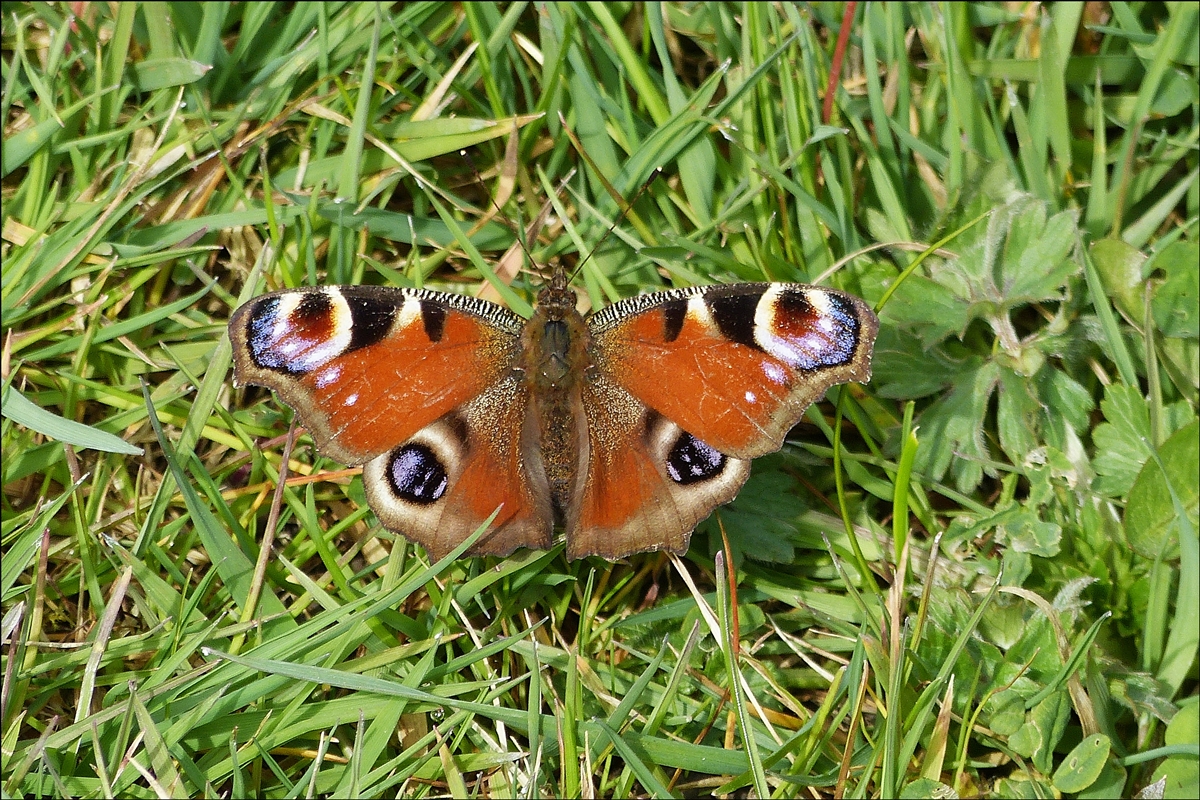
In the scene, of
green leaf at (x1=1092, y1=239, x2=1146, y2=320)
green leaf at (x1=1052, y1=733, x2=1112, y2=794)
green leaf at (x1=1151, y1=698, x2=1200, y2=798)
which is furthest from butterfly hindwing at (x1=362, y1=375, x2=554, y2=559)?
green leaf at (x1=1092, y1=239, x2=1146, y2=320)

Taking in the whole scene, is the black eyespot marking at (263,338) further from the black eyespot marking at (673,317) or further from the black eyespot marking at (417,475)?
the black eyespot marking at (673,317)

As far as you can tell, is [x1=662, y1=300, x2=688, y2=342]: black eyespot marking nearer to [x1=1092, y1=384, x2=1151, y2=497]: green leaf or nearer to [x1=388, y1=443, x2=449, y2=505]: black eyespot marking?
[x1=388, y1=443, x2=449, y2=505]: black eyespot marking

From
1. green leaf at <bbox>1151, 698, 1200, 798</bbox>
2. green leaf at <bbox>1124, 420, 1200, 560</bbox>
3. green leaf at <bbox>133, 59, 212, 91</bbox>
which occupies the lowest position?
green leaf at <bbox>1151, 698, 1200, 798</bbox>

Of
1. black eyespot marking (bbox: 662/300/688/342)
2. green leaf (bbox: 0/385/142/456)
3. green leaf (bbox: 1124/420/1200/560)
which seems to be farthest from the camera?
green leaf (bbox: 0/385/142/456)

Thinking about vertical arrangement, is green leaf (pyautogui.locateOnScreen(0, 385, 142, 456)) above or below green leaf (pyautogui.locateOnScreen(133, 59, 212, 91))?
below

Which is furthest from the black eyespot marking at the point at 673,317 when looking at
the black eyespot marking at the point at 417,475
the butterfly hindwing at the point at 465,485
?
the black eyespot marking at the point at 417,475

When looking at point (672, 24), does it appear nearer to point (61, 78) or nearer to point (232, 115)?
point (232, 115)

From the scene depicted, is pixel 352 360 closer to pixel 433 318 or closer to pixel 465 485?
pixel 433 318
